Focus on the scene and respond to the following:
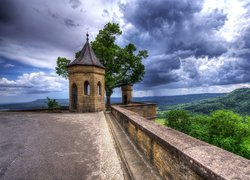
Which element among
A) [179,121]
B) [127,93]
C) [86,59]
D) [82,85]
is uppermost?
[86,59]

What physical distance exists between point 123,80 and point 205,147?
75.5 feet

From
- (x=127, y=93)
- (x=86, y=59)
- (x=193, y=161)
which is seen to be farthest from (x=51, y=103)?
(x=193, y=161)

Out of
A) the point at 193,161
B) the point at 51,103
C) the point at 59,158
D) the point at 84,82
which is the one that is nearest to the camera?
the point at 193,161

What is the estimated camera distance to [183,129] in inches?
890

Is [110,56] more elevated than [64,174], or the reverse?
[110,56]

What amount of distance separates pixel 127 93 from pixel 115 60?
17.1ft

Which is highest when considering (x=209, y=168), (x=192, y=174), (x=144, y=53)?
(x=144, y=53)

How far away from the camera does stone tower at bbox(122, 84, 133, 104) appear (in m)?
23.3

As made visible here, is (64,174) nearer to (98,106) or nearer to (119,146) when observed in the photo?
(119,146)

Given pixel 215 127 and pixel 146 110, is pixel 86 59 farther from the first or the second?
pixel 215 127

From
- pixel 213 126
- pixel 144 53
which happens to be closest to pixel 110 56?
pixel 144 53

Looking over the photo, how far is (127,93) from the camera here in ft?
76.5

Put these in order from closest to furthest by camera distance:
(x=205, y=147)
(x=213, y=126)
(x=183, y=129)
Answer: (x=205, y=147) < (x=183, y=129) < (x=213, y=126)

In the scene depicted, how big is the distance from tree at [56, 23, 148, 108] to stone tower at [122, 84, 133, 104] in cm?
169
